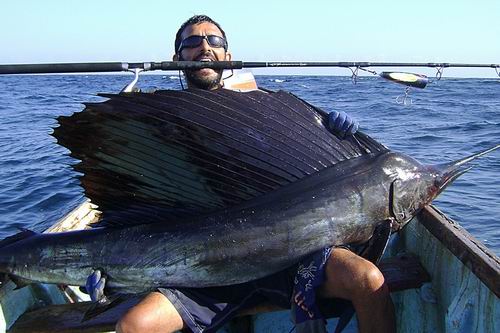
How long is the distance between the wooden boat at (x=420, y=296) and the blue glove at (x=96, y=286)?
0.32m

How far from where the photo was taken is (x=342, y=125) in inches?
91.4

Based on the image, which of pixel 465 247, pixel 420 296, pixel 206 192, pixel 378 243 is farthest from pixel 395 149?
pixel 206 192

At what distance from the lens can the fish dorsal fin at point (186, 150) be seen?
7.07 feet

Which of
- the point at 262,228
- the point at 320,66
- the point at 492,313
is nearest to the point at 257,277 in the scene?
the point at 262,228

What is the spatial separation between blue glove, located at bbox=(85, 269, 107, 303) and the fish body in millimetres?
29

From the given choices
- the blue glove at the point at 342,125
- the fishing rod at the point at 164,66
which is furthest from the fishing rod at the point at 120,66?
the blue glove at the point at 342,125

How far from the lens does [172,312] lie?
7.00 ft

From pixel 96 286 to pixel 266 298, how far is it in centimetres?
72

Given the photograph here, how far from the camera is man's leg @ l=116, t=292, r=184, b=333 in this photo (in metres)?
2.07

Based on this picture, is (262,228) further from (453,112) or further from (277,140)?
(453,112)

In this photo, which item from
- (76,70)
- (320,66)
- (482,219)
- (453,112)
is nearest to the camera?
(76,70)

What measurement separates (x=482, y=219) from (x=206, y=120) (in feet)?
14.2

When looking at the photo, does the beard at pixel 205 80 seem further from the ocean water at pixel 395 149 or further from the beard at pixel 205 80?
the ocean water at pixel 395 149

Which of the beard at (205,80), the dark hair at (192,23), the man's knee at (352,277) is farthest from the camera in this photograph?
the dark hair at (192,23)
